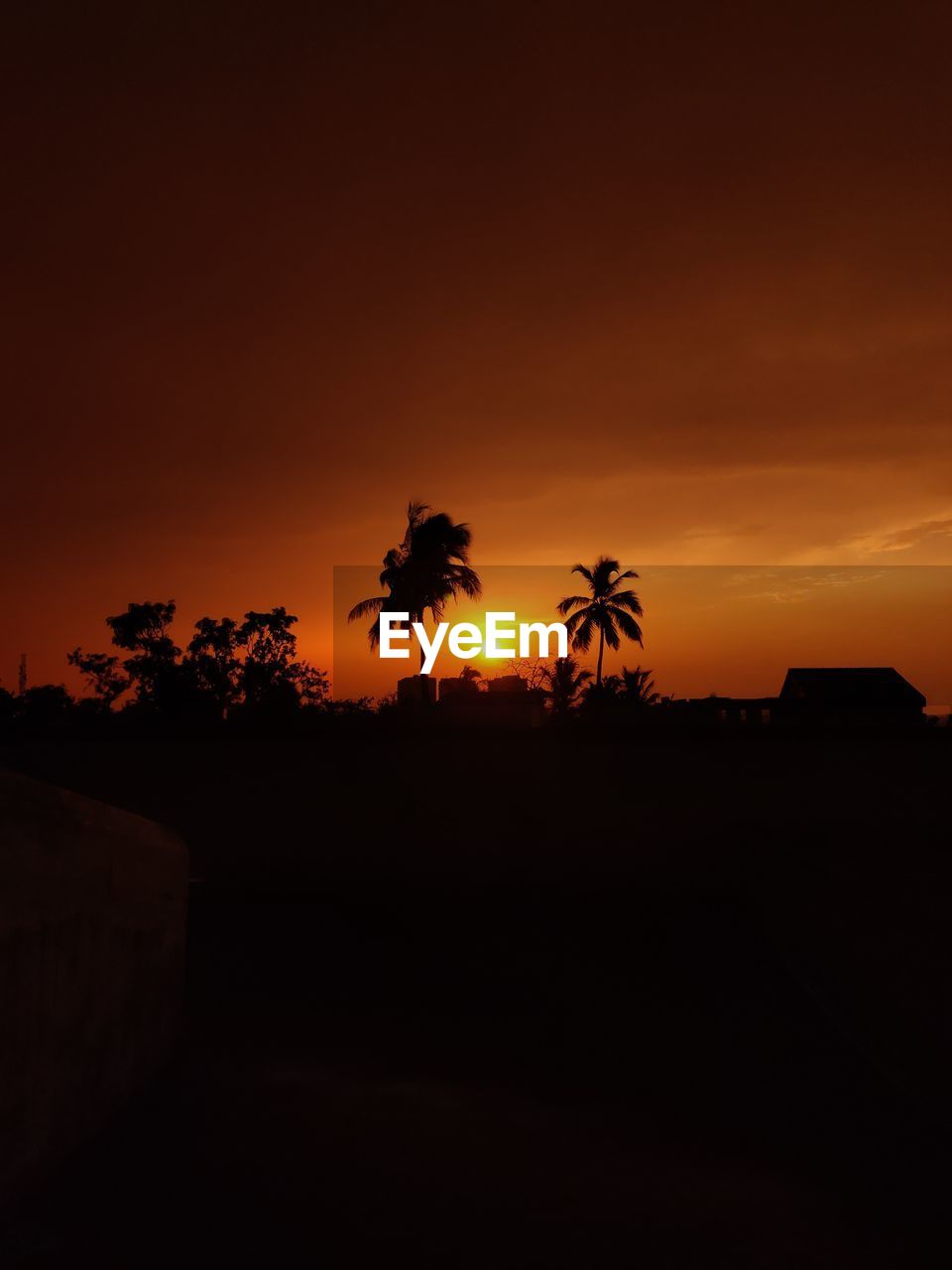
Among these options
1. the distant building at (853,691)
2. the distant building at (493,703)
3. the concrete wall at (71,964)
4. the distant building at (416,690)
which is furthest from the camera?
the distant building at (853,691)

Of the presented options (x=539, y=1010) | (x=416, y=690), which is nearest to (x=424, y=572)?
(x=416, y=690)

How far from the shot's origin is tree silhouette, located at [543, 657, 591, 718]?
4628 cm

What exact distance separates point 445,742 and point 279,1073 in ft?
36.9

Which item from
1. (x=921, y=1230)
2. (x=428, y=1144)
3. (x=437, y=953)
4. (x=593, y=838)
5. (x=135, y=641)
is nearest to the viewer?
(x=921, y=1230)

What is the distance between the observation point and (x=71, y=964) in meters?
5.40

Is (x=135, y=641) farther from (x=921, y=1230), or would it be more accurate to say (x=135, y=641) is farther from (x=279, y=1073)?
(x=921, y=1230)

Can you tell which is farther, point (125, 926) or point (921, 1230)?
point (125, 926)

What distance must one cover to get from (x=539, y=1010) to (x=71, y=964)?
586 centimetres

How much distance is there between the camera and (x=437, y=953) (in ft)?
40.5

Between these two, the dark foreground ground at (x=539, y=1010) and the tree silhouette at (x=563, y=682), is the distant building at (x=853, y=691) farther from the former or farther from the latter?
the dark foreground ground at (x=539, y=1010)

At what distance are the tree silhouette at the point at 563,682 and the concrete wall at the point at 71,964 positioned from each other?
39.4 m

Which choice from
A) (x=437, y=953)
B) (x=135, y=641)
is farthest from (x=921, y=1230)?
(x=135, y=641)

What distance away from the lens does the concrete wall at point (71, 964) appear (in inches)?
187

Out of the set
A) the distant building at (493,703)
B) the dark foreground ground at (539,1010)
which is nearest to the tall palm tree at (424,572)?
the distant building at (493,703)
